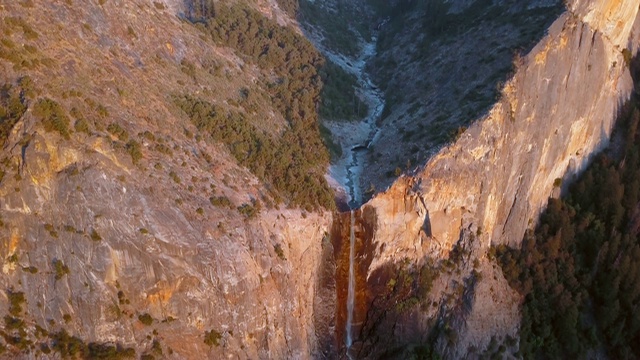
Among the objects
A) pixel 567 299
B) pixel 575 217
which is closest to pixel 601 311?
pixel 567 299

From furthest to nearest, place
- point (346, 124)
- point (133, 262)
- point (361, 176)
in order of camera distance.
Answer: point (346, 124) → point (361, 176) → point (133, 262)

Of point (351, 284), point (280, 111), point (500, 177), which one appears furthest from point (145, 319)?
point (500, 177)

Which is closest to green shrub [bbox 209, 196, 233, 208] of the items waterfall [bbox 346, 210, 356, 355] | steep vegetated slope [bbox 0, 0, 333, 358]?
steep vegetated slope [bbox 0, 0, 333, 358]

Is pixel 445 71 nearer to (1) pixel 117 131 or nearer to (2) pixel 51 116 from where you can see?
(1) pixel 117 131

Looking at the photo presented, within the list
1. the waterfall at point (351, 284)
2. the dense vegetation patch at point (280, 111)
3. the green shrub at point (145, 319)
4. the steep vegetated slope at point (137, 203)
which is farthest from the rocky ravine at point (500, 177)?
the green shrub at point (145, 319)

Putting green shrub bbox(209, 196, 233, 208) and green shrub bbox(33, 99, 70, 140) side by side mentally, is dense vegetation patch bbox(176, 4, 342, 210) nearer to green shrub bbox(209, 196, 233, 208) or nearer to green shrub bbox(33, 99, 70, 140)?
green shrub bbox(209, 196, 233, 208)

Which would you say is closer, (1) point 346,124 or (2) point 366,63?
(1) point 346,124

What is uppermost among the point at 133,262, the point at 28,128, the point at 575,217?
the point at 575,217

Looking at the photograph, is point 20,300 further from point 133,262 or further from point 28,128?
point 28,128
